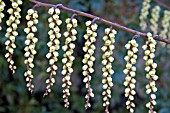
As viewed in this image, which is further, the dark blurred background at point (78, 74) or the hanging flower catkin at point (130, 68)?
the dark blurred background at point (78, 74)

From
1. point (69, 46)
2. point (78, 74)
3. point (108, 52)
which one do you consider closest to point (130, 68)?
point (108, 52)

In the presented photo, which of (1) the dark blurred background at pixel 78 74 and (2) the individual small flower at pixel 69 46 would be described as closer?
(2) the individual small flower at pixel 69 46

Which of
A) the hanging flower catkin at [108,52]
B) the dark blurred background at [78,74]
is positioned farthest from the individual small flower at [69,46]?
the dark blurred background at [78,74]

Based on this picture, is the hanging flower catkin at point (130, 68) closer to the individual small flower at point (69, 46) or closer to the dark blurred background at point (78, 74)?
the individual small flower at point (69, 46)

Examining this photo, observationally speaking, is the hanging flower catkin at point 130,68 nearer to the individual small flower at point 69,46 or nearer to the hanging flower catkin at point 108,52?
the hanging flower catkin at point 108,52

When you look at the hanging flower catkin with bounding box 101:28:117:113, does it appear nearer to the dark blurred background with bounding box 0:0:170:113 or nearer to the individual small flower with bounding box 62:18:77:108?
the individual small flower with bounding box 62:18:77:108

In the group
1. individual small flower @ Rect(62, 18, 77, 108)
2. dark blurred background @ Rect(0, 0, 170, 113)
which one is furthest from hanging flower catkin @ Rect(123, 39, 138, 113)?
dark blurred background @ Rect(0, 0, 170, 113)

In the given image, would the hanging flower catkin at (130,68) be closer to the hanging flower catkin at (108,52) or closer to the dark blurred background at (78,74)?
the hanging flower catkin at (108,52)

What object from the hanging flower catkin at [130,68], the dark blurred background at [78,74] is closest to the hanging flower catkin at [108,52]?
the hanging flower catkin at [130,68]

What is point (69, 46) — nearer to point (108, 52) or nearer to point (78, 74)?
point (108, 52)
